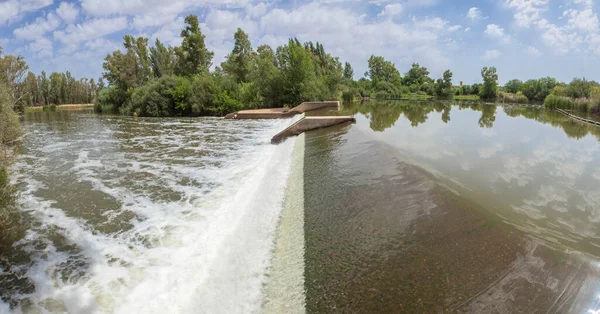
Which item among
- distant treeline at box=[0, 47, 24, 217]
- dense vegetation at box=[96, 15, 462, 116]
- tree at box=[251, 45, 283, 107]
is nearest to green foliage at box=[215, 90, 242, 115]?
dense vegetation at box=[96, 15, 462, 116]

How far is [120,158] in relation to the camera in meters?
11.3

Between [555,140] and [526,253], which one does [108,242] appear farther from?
[555,140]

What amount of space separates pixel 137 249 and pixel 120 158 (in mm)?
7853

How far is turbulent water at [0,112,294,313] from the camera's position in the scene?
3.68 m

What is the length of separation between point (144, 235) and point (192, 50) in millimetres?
43812

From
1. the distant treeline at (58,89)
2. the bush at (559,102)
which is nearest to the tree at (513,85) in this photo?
the bush at (559,102)

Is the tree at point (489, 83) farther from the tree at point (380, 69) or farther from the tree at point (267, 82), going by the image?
the tree at point (267, 82)

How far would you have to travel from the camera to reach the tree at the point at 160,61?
1914 inches

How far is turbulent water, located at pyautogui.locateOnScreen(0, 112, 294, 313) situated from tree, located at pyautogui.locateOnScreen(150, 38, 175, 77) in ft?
141

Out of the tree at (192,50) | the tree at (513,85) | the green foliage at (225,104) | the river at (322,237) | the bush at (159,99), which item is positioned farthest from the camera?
the tree at (513,85)

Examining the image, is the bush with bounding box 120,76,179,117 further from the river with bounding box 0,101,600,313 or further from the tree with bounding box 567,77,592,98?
the tree with bounding box 567,77,592,98

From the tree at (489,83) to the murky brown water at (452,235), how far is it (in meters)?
61.0

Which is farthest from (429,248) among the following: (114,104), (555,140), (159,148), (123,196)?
(114,104)

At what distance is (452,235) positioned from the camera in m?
3.97
